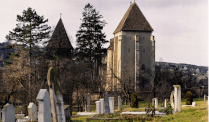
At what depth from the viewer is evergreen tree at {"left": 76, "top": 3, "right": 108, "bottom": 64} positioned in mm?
41219

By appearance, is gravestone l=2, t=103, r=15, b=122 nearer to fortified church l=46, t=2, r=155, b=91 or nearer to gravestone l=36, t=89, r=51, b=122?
gravestone l=36, t=89, r=51, b=122

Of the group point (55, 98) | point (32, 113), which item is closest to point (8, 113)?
point (32, 113)

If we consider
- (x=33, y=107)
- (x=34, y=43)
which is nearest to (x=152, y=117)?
(x=33, y=107)

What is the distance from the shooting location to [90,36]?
41.5 meters

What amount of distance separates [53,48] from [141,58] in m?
16.5

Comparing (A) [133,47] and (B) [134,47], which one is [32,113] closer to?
(A) [133,47]

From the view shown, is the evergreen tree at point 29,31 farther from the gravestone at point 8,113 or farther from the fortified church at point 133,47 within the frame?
the gravestone at point 8,113

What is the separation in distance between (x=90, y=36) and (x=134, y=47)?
8645mm

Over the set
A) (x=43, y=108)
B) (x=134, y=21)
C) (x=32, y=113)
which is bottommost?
(x=32, y=113)

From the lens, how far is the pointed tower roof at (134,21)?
41022mm

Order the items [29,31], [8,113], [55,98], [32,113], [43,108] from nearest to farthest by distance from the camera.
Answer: [55,98] → [43,108] → [8,113] → [32,113] → [29,31]

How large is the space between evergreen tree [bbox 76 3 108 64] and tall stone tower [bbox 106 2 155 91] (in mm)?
3148

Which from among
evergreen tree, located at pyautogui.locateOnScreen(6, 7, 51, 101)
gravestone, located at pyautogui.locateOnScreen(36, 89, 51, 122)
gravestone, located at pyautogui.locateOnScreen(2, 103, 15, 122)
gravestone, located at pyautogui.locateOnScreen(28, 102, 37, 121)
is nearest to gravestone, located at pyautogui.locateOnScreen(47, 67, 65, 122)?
gravestone, located at pyautogui.locateOnScreen(36, 89, 51, 122)

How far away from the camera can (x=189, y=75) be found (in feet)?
153
